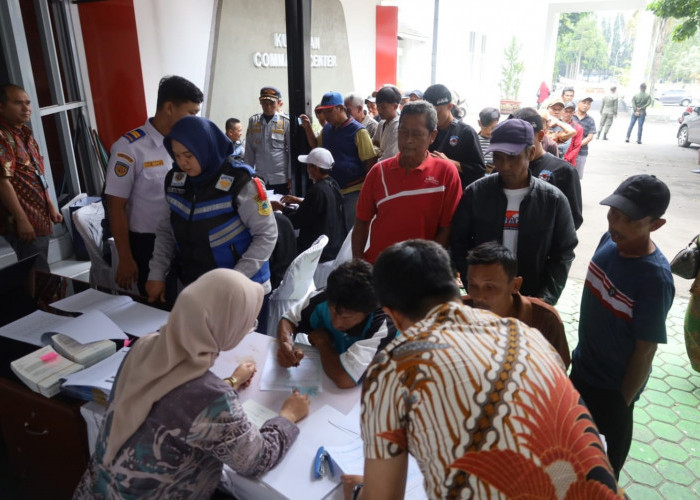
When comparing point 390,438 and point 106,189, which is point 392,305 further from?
point 106,189

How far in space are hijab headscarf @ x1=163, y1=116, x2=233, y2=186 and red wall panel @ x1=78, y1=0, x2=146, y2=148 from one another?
3224 millimetres

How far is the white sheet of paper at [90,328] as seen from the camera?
1885 millimetres

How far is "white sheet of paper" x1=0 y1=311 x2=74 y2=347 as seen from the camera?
6.39 ft

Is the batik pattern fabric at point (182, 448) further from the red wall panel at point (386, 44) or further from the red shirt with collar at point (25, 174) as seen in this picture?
the red wall panel at point (386, 44)

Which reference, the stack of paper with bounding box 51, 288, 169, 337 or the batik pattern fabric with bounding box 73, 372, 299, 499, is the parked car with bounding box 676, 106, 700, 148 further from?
the batik pattern fabric with bounding box 73, 372, 299, 499

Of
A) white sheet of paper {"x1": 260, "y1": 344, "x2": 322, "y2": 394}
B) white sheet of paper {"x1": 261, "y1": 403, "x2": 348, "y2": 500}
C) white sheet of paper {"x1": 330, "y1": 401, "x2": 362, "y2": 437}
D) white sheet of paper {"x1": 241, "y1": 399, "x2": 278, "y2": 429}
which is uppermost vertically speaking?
white sheet of paper {"x1": 260, "y1": 344, "x2": 322, "y2": 394}

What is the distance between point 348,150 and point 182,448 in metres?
3.34

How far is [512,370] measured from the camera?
0.88 meters

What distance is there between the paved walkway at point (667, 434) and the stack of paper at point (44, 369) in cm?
234

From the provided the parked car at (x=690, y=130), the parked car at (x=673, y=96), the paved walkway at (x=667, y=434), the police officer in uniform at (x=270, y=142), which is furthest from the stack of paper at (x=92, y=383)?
the parked car at (x=673, y=96)

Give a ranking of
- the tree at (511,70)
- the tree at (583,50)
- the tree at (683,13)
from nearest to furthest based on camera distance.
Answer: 1. the tree at (683,13)
2. the tree at (511,70)
3. the tree at (583,50)

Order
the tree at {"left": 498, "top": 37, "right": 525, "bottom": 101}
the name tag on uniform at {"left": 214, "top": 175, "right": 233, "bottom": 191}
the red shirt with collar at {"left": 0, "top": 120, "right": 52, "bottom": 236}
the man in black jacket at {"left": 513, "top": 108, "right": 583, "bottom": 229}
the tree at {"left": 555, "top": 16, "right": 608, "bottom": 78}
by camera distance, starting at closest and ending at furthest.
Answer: the name tag on uniform at {"left": 214, "top": 175, "right": 233, "bottom": 191} < the man in black jacket at {"left": 513, "top": 108, "right": 583, "bottom": 229} < the red shirt with collar at {"left": 0, "top": 120, "right": 52, "bottom": 236} < the tree at {"left": 498, "top": 37, "right": 525, "bottom": 101} < the tree at {"left": 555, "top": 16, "right": 608, "bottom": 78}

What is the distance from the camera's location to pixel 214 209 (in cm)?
213

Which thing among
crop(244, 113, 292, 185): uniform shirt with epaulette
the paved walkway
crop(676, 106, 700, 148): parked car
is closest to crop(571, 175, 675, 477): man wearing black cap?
the paved walkway
